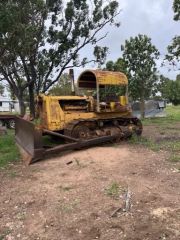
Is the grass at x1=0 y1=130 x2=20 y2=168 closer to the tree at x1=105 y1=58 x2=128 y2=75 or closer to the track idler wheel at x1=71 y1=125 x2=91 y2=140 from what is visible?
the track idler wheel at x1=71 y1=125 x2=91 y2=140

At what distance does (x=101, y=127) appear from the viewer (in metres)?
14.4

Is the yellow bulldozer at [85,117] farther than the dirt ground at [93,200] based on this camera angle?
Yes

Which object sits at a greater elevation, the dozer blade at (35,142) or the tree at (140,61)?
the tree at (140,61)

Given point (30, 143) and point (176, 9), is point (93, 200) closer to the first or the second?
point (30, 143)

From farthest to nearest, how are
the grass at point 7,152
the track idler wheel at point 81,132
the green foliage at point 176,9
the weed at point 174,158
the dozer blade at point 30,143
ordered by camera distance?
1. the green foliage at point 176,9
2. the track idler wheel at point 81,132
3. the grass at point 7,152
4. the dozer blade at point 30,143
5. the weed at point 174,158

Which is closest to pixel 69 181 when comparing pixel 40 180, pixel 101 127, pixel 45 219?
pixel 40 180

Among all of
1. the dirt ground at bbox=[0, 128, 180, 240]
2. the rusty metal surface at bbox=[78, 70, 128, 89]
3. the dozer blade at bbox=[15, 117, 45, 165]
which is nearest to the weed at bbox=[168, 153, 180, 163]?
the dirt ground at bbox=[0, 128, 180, 240]

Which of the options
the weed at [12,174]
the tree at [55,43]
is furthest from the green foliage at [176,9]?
the weed at [12,174]

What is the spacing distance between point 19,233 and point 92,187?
2.27 m

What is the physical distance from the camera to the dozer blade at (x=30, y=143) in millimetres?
11531

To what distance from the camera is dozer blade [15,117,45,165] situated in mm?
11531

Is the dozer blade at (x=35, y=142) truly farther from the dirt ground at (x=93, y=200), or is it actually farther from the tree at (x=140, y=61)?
the tree at (x=140, y=61)

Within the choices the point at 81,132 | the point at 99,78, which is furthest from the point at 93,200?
the point at 99,78

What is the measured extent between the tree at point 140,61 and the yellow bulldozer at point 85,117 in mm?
15747
